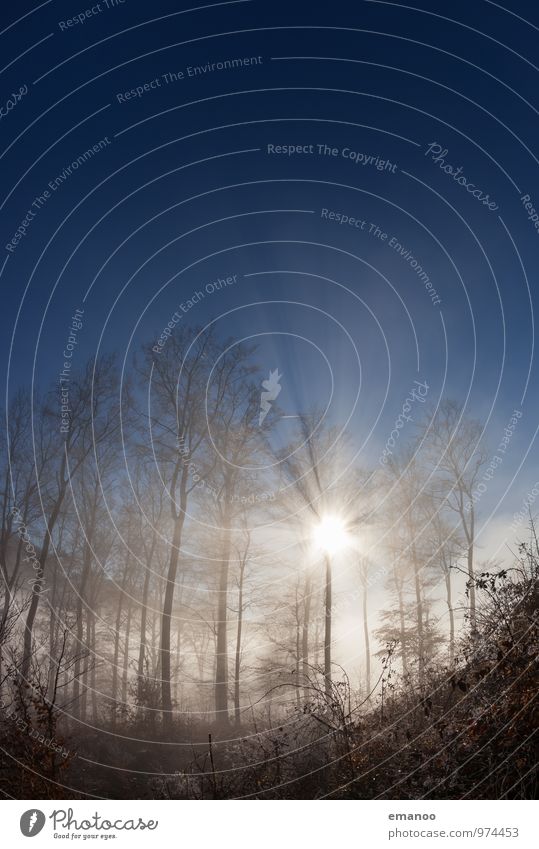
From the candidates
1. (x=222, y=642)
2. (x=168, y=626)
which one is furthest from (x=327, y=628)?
(x=222, y=642)

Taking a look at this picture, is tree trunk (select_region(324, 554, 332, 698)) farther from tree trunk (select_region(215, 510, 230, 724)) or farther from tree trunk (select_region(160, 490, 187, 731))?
tree trunk (select_region(160, 490, 187, 731))

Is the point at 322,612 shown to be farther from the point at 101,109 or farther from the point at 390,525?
the point at 101,109

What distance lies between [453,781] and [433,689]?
13.6 ft

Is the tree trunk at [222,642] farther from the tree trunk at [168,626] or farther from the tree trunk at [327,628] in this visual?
the tree trunk at [327,628]

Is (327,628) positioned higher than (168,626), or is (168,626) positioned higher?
(168,626)

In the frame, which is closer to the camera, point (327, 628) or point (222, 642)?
point (327, 628)

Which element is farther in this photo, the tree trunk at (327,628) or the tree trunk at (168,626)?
the tree trunk at (168,626)

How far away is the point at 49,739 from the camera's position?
823 cm

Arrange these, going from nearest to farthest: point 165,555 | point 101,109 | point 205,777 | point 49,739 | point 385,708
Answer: point 49,739, point 101,109, point 205,777, point 385,708, point 165,555

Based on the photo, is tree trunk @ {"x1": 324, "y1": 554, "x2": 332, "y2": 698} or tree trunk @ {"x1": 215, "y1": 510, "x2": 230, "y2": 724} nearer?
tree trunk @ {"x1": 324, "y1": 554, "x2": 332, "y2": 698}

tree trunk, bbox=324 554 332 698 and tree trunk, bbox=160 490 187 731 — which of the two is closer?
tree trunk, bbox=324 554 332 698

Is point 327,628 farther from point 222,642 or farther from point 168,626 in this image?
point 222,642
